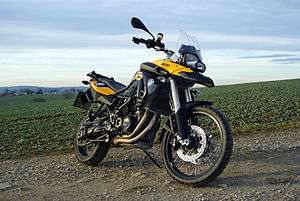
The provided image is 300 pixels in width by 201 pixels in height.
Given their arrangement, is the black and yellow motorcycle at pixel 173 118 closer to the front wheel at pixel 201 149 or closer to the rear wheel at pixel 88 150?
the front wheel at pixel 201 149

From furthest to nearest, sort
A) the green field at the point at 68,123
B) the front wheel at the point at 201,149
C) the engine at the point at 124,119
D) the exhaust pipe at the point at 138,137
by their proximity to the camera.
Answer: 1. the green field at the point at 68,123
2. the engine at the point at 124,119
3. the exhaust pipe at the point at 138,137
4. the front wheel at the point at 201,149

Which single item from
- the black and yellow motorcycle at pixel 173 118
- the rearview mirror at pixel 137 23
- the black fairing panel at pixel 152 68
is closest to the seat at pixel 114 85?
the black and yellow motorcycle at pixel 173 118

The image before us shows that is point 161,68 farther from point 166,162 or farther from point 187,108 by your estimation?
point 166,162

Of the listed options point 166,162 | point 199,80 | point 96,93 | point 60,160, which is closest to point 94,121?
point 96,93

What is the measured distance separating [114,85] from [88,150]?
1.29 metres

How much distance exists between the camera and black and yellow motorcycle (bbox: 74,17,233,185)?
536 centimetres

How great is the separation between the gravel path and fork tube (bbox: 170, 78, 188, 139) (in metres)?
0.64

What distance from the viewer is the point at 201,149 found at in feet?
17.6

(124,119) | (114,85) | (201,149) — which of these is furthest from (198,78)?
(114,85)

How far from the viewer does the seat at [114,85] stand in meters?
6.72

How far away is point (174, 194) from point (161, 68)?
1.60 m

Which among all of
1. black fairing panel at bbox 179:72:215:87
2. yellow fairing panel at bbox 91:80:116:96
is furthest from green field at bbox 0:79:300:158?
black fairing panel at bbox 179:72:215:87

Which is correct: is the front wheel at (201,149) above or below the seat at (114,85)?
Answer: below

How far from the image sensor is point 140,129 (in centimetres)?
605
